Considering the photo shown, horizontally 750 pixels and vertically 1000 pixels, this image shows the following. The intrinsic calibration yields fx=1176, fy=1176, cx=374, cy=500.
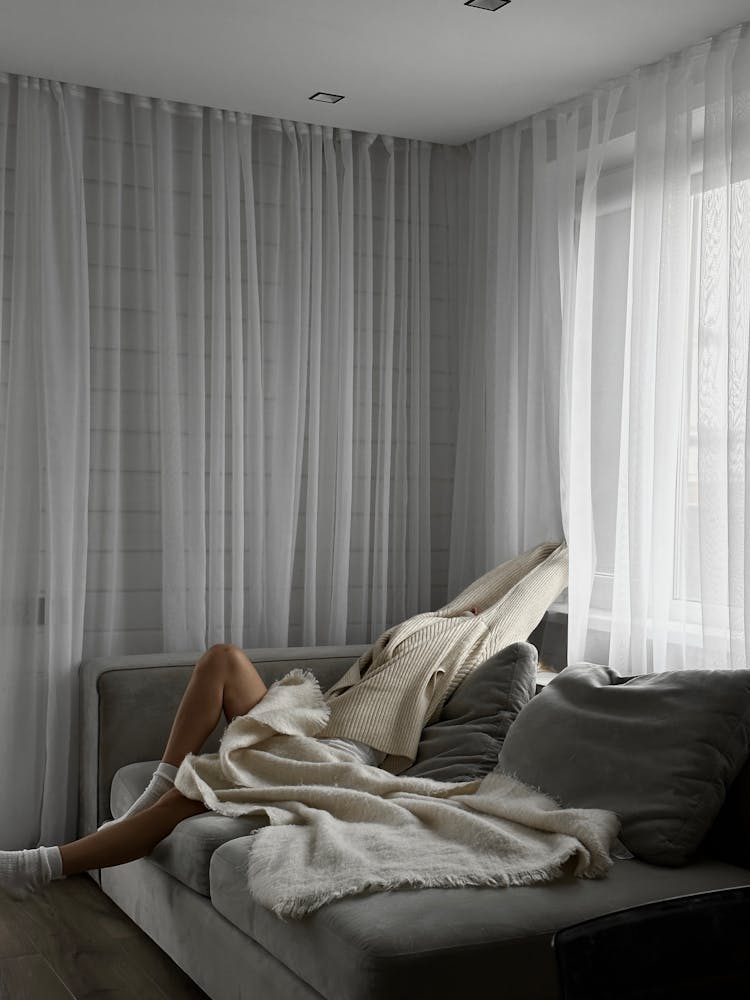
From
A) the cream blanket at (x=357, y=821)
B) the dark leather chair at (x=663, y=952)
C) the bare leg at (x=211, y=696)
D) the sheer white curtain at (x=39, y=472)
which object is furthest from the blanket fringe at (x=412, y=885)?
the sheer white curtain at (x=39, y=472)

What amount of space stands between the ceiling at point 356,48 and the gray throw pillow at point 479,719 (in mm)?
1772

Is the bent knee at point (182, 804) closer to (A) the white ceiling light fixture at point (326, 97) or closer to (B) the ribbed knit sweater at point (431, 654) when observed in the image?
(B) the ribbed knit sweater at point (431, 654)

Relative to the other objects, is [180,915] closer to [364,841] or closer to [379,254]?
[364,841]

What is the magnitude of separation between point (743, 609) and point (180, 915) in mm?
1667

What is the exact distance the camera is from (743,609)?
125 inches

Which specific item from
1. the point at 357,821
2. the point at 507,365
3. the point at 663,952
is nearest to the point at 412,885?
the point at 357,821

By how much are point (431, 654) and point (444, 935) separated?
1.48 metres

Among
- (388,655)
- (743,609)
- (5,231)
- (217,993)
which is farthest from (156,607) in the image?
(743,609)

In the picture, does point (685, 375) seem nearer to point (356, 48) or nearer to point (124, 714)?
point (356, 48)

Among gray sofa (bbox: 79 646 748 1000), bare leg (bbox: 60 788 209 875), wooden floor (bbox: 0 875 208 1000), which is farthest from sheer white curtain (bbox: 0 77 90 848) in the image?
bare leg (bbox: 60 788 209 875)

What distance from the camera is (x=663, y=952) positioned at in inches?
39.1

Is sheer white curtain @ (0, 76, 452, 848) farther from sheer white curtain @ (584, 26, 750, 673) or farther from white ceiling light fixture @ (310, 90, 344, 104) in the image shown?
sheer white curtain @ (584, 26, 750, 673)

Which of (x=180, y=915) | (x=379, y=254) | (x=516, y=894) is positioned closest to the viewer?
(x=516, y=894)

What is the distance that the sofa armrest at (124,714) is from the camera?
3.67 metres
